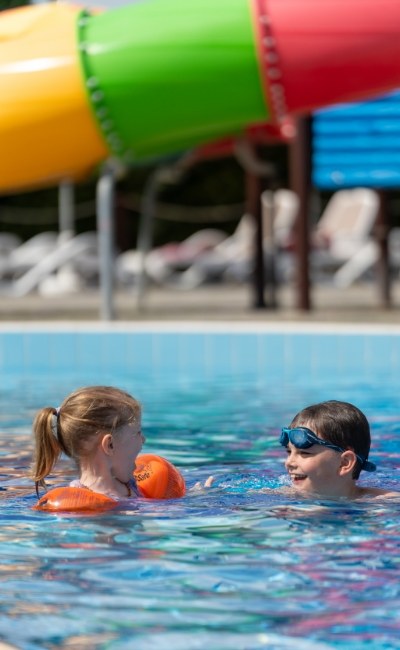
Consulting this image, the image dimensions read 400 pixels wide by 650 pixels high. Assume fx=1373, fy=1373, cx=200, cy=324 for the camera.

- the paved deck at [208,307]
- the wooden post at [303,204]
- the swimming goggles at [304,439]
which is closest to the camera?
the swimming goggles at [304,439]

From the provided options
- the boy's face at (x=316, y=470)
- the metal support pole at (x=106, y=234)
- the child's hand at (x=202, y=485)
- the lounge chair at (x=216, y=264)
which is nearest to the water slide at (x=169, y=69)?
the metal support pole at (x=106, y=234)

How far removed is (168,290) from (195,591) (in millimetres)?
13670

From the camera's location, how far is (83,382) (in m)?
8.25

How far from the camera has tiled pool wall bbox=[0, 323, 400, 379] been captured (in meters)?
8.70

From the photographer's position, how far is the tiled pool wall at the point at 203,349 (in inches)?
342

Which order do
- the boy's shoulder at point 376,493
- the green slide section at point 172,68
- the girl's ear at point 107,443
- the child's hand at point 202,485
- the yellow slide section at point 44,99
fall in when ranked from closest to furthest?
the girl's ear at point 107,443, the boy's shoulder at point 376,493, the child's hand at point 202,485, the green slide section at point 172,68, the yellow slide section at point 44,99

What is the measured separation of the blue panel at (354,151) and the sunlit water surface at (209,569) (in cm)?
572

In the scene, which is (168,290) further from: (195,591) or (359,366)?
(195,591)

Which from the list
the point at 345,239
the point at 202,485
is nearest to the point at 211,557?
the point at 202,485

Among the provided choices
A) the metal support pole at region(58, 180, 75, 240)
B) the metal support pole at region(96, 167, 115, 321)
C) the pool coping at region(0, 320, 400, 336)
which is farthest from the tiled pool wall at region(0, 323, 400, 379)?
the metal support pole at region(58, 180, 75, 240)

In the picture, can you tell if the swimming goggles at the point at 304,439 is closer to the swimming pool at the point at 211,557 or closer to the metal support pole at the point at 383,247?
the swimming pool at the point at 211,557

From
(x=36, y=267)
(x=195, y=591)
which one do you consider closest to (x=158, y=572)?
(x=195, y=591)

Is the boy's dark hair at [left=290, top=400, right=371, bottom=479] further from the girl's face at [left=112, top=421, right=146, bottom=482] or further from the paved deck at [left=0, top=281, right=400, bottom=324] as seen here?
the paved deck at [left=0, top=281, right=400, bottom=324]

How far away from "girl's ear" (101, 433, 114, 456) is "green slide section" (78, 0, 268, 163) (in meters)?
4.84
